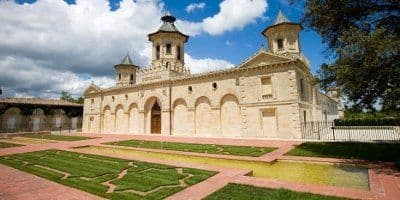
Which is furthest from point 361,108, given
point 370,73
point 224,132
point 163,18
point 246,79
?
point 163,18

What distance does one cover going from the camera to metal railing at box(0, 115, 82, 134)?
38031 mm

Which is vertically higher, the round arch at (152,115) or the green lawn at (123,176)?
the round arch at (152,115)

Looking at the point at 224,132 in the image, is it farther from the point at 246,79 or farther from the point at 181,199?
the point at 181,199

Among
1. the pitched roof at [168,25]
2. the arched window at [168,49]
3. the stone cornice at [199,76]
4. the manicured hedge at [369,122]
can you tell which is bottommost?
the manicured hedge at [369,122]

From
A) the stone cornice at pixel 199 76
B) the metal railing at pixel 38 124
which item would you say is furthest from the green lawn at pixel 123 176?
the metal railing at pixel 38 124

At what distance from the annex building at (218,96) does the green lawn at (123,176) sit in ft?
37.4

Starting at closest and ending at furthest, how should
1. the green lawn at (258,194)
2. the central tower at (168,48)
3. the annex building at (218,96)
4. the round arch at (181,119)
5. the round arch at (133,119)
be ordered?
the green lawn at (258,194), the annex building at (218,96), the round arch at (181,119), the central tower at (168,48), the round arch at (133,119)

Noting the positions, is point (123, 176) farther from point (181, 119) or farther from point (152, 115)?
point (152, 115)

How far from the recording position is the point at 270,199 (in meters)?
5.18

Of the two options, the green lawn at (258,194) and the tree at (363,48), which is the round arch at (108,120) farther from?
the green lawn at (258,194)

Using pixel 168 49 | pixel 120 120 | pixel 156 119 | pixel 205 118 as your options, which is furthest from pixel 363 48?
pixel 120 120

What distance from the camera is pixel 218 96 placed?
81.2 ft

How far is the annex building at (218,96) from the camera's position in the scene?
21.2 meters

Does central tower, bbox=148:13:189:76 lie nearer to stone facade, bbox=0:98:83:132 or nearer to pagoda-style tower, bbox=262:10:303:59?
pagoda-style tower, bbox=262:10:303:59
